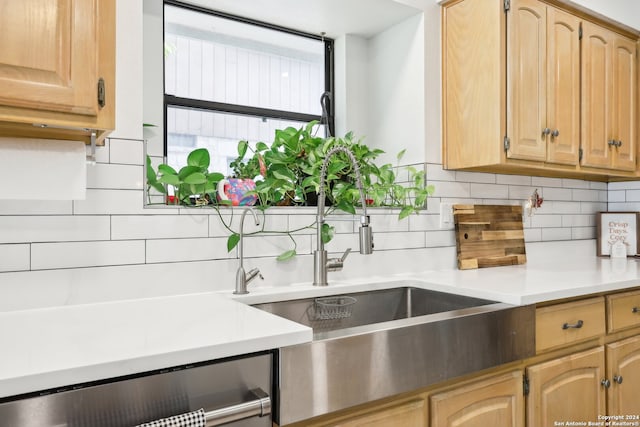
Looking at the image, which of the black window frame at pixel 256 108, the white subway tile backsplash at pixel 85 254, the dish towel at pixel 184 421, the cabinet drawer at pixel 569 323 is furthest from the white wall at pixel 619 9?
the dish towel at pixel 184 421

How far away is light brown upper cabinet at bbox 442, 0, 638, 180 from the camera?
203 cm

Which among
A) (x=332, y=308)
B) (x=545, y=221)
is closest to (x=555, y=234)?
(x=545, y=221)

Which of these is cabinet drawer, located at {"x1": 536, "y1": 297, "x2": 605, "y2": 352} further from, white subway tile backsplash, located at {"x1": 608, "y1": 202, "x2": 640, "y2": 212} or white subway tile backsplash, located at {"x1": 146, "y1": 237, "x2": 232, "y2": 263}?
white subway tile backsplash, located at {"x1": 608, "y1": 202, "x2": 640, "y2": 212}

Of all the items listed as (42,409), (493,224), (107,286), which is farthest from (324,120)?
(42,409)

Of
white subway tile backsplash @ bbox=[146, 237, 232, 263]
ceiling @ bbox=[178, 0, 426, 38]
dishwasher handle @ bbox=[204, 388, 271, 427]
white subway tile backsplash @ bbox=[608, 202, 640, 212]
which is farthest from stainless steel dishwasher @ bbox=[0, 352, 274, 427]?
white subway tile backsplash @ bbox=[608, 202, 640, 212]

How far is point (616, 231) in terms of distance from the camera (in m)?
2.86

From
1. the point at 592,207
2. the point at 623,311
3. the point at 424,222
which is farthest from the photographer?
the point at 592,207

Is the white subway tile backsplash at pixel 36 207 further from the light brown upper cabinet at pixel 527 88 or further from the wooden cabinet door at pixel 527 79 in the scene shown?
the wooden cabinet door at pixel 527 79

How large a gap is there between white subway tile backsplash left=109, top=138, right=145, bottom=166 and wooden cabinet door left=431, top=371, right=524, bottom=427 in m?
1.15

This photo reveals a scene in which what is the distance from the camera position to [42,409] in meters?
0.78

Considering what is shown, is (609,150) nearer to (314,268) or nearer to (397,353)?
(314,268)

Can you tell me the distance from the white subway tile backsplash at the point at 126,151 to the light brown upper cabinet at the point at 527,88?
4.49ft

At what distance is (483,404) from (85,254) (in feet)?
4.18

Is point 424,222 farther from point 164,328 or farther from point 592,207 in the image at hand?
point 592,207
